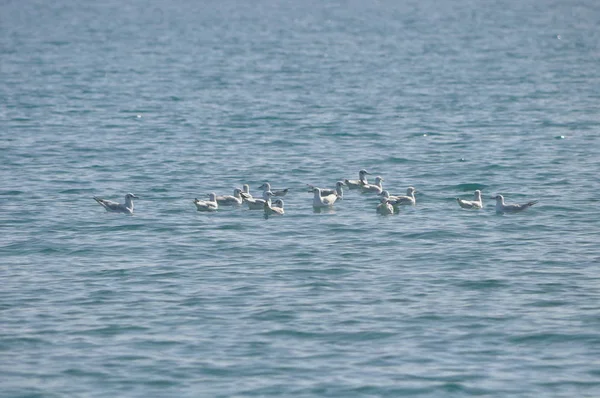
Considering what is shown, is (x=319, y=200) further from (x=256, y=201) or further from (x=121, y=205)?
(x=121, y=205)

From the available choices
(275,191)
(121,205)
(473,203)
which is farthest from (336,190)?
(121,205)

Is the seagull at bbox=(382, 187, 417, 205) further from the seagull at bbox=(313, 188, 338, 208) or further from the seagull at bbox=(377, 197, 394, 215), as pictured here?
the seagull at bbox=(313, 188, 338, 208)

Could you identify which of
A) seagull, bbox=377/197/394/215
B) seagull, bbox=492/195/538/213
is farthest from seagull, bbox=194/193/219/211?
seagull, bbox=492/195/538/213

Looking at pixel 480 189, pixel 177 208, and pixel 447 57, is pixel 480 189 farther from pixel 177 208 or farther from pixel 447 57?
pixel 447 57

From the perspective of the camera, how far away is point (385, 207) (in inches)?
1437

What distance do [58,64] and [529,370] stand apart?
72572mm

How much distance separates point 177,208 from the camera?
37625 mm

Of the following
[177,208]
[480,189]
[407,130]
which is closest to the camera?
A: [177,208]

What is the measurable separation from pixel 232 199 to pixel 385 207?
4.63 metres

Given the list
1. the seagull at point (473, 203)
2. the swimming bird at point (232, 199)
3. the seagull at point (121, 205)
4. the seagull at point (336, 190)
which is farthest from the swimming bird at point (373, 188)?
the seagull at point (121, 205)

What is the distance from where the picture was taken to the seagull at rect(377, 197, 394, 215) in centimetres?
3644

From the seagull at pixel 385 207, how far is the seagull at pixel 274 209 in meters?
2.90

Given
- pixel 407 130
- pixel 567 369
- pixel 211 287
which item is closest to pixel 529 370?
pixel 567 369

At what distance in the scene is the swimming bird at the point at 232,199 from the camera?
37344 mm
